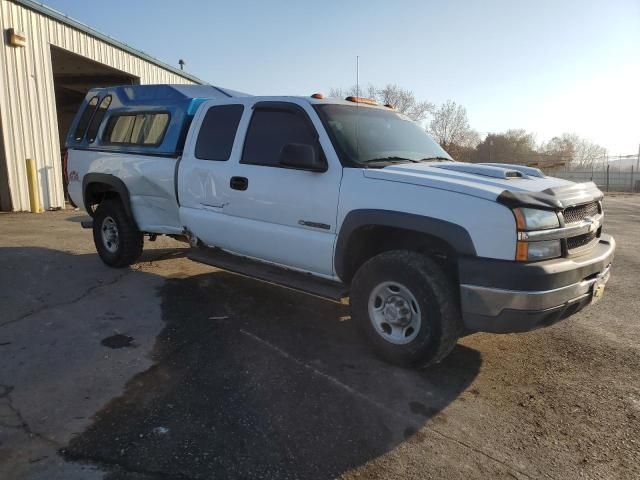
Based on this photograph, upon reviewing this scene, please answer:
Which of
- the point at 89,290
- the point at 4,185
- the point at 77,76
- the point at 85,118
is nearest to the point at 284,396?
the point at 89,290

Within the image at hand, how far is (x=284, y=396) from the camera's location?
312 centimetres

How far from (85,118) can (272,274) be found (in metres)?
4.12

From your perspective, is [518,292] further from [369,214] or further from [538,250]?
[369,214]

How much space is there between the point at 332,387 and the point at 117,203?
4.27 metres

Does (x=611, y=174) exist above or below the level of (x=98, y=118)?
below

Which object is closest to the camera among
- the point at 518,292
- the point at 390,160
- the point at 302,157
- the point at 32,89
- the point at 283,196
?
the point at 518,292

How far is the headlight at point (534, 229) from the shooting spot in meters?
2.95

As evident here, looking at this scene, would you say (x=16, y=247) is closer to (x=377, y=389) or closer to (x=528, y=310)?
(x=377, y=389)

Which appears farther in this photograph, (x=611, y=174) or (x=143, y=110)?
(x=611, y=174)

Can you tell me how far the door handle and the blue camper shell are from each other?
1051 mm

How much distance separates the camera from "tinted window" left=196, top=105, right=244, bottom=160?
15.4 feet

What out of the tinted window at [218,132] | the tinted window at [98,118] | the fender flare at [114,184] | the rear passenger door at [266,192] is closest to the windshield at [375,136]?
the rear passenger door at [266,192]

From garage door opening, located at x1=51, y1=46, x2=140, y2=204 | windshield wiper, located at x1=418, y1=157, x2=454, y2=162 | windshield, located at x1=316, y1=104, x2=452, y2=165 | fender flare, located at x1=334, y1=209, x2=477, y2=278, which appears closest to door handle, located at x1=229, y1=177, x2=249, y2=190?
windshield, located at x1=316, y1=104, x2=452, y2=165

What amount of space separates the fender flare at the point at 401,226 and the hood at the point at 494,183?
0.24m
